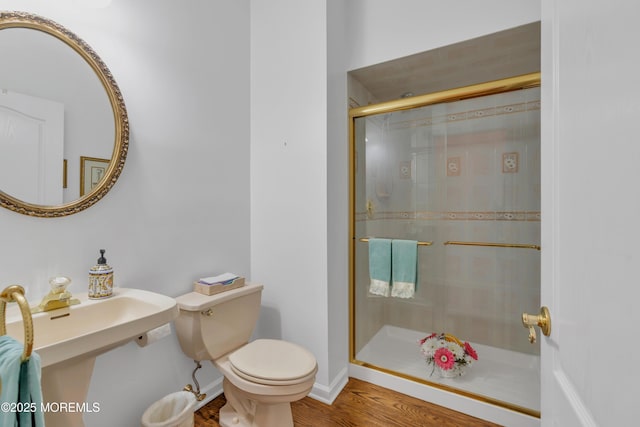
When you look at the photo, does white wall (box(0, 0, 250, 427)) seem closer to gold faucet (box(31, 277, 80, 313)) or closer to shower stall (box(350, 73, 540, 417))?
gold faucet (box(31, 277, 80, 313))

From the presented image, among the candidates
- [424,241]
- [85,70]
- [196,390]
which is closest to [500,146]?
[424,241]

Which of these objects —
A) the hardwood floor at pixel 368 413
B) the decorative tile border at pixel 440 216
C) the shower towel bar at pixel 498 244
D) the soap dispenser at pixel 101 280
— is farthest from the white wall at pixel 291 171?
the shower towel bar at pixel 498 244

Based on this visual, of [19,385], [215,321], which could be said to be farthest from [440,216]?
[19,385]

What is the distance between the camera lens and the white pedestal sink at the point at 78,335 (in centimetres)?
82

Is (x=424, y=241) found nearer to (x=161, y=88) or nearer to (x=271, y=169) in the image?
(x=271, y=169)

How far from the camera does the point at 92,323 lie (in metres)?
1.08

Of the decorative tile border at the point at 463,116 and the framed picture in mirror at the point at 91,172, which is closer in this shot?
the framed picture in mirror at the point at 91,172

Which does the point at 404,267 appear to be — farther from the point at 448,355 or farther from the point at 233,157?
the point at 233,157

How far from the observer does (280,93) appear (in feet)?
6.10

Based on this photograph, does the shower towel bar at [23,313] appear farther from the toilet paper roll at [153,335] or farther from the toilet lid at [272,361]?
the toilet lid at [272,361]

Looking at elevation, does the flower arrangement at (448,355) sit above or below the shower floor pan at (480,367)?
above

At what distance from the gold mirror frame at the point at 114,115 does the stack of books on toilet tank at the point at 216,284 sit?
0.64m
